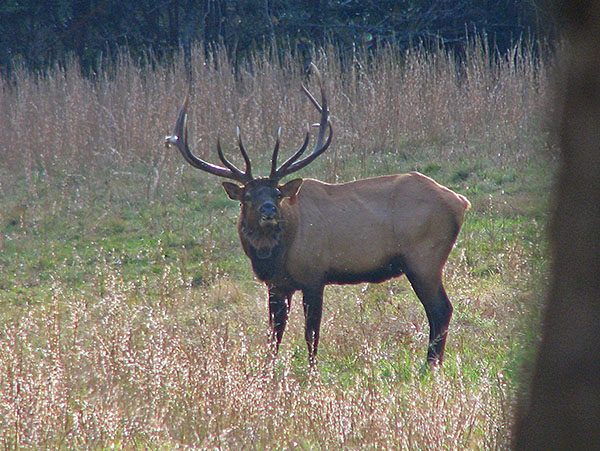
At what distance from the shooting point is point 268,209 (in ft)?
17.7

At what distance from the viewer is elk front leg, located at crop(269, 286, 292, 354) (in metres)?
5.71

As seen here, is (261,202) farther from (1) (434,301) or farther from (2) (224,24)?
(2) (224,24)

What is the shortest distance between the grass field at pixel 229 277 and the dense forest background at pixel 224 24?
412 centimetres

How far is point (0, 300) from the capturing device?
7.37 m

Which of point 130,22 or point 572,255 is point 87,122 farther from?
point 572,255

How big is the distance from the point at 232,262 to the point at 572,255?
7.25 metres

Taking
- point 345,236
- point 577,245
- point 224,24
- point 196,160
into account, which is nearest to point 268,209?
point 345,236

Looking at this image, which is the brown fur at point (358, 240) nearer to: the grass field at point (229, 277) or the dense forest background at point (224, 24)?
the grass field at point (229, 277)

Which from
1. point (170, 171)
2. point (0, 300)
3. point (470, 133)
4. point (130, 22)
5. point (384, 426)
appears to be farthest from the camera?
Result: point (130, 22)

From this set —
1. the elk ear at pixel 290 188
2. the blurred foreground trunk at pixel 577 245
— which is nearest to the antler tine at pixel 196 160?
the elk ear at pixel 290 188

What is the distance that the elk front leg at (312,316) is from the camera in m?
5.42

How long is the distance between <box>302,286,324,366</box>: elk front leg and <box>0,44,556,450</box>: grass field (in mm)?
127

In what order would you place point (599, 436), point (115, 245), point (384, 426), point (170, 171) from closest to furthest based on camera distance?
1. point (599, 436)
2. point (384, 426)
3. point (115, 245)
4. point (170, 171)

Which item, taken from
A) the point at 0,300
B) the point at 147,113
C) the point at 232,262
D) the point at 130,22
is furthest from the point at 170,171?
the point at 130,22
